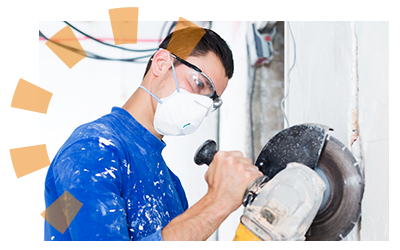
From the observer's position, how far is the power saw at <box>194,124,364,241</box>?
0.69 meters

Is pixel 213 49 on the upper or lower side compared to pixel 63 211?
upper

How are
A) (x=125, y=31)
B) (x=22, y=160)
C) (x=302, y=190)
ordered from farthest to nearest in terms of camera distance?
(x=125, y=31), (x=22, y=160), (x=302, y=190)

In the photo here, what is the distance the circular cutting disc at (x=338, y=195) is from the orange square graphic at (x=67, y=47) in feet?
10.5

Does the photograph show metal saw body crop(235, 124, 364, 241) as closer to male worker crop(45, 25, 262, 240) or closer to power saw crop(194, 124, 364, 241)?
power saw crop(194, 124, 364, 241)

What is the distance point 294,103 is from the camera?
4.86ft

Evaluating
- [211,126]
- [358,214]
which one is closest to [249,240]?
[358,214]

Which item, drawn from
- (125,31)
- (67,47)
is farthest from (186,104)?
(67,47)

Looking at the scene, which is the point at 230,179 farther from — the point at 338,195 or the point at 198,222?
the point at 338,195

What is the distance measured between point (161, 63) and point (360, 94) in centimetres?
81

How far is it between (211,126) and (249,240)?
8.87 feet

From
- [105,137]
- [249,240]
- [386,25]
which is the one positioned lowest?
[249,240]

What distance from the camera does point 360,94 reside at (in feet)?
2.89

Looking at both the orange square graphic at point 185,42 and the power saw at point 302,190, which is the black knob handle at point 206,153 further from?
the orange square graphic at point 185,42

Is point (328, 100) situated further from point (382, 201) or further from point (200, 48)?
point (200, 48)
